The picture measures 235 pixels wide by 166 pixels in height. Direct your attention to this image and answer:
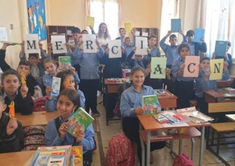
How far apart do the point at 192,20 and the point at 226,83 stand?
256 centimetres

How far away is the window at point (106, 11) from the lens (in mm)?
7938

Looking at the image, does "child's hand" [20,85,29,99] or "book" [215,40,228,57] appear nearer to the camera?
"child's hand" [20,85,29,99]

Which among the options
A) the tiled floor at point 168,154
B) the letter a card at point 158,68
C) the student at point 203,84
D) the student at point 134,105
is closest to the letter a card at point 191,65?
the student at point 203,84

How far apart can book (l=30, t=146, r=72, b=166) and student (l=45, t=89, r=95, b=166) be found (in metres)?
0.28

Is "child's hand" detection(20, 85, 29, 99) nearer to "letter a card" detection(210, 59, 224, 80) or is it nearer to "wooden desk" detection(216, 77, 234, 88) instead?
"letter a card" detection(210, 59, 224, 80)

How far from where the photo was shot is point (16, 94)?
2199mm

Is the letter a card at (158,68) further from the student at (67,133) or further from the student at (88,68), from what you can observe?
the student at (67,133)

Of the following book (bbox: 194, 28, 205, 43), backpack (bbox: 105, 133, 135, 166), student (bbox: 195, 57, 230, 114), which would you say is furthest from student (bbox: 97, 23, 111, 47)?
backpack (bbox: 105, 133, 135, 166)


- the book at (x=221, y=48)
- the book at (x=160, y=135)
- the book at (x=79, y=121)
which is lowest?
the book at (x=160, y=135)

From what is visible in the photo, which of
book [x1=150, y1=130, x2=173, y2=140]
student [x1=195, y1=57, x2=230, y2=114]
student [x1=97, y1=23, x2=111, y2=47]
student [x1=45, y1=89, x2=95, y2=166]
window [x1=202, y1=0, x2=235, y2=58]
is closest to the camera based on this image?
student [x1=45, y1=89, x2=95, y2=166]

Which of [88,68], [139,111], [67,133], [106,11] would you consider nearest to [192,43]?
[88,68]

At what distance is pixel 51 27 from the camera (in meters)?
7.68

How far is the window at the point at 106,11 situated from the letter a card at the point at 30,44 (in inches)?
202

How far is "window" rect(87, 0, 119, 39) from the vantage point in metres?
7.94
